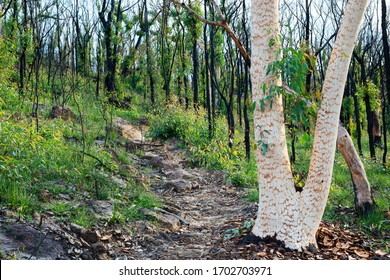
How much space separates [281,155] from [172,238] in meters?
1.89

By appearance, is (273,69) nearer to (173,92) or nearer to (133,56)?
(173,92)

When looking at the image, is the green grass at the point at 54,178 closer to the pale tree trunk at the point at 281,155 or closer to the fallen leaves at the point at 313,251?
the fallen leaves at the point at 313,251

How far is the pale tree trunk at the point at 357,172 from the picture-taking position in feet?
17.0

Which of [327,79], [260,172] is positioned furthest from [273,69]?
[260,172]

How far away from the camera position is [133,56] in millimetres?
22266

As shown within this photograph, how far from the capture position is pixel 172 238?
15.9 feet

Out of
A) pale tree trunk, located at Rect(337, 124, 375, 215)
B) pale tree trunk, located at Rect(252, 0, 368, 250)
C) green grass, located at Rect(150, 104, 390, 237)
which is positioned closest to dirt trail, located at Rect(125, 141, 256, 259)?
green grass, located at Rect(150, 104, 390, 237)

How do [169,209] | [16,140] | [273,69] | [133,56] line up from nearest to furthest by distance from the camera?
1. [273,69]
2. [16,140]
3. [169,209]
4. [133,56]

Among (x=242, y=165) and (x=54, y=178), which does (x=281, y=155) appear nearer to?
(x=54, y=178)

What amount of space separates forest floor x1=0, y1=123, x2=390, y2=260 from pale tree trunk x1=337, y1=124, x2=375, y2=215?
596 mm

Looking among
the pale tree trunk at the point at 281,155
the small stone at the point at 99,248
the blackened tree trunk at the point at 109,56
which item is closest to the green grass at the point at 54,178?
the small stone at the point at 99,248

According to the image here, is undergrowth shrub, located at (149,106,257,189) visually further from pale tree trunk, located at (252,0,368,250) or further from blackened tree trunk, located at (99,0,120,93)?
blackened tree trunk, located at (99,0,120,93)

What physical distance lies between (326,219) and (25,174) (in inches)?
167

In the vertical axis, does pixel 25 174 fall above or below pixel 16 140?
below
